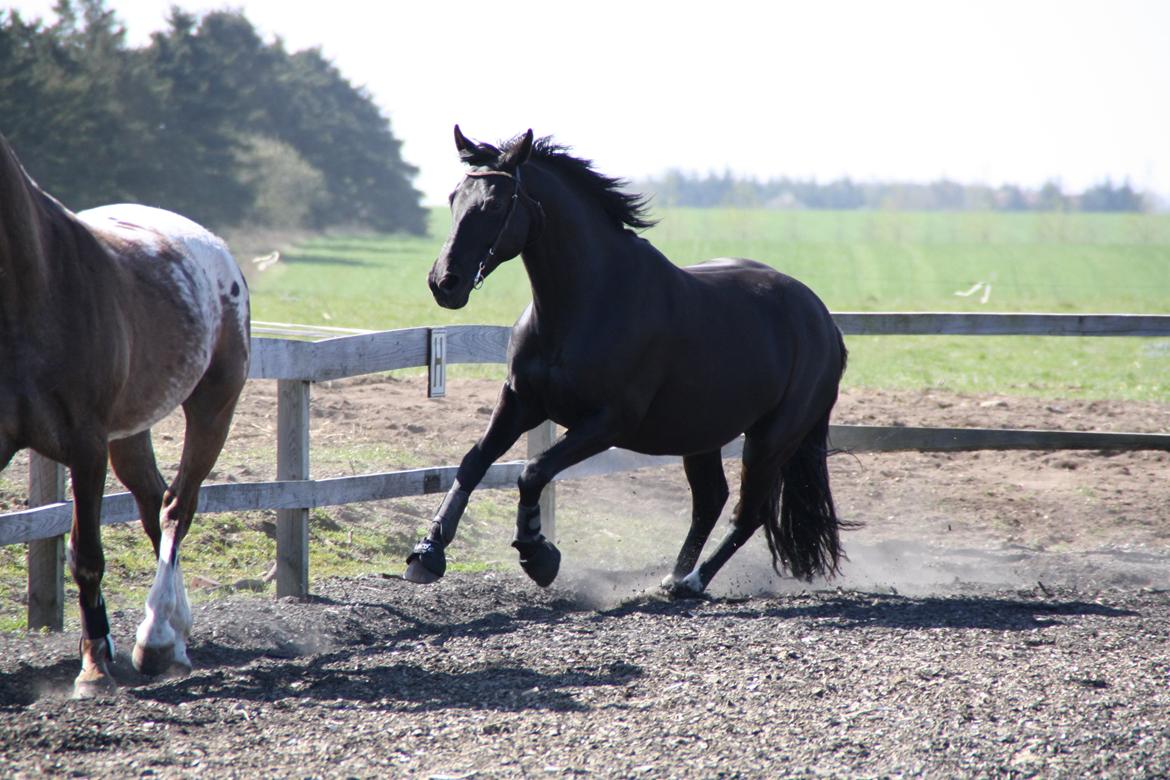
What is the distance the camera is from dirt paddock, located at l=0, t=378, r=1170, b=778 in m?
3.46

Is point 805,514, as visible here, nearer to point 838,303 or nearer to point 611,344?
point 611,344

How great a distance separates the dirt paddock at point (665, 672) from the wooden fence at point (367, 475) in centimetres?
40

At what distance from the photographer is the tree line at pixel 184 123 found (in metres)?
39.1

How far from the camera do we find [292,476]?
603 cm

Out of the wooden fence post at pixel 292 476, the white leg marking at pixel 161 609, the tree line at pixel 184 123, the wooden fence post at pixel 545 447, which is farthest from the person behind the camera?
the tree line at pixel 184 123

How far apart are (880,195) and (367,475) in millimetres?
175256

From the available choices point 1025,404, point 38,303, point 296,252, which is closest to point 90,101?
point 296,252

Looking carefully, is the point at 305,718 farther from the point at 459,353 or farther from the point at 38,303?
the point at 459,353

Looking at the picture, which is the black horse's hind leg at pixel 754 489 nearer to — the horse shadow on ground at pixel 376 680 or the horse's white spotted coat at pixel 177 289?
the horse shadow on ground at pixel 376 680

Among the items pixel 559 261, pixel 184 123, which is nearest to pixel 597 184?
pixel 559 261

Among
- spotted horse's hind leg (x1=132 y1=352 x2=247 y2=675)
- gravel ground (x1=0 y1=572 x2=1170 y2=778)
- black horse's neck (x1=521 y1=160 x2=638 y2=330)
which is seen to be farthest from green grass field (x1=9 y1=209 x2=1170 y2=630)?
black horse's neck (x1=521 y1=160 x2=638 y2=330)

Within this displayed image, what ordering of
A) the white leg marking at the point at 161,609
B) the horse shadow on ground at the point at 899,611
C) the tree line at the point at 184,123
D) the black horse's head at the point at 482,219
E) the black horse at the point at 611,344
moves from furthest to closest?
the tree line at the point at 184,123, the horse shadow on ground at the point at 899,611, the black horse at the point at 611,344, the black horse's head at the point at 482,219, the white leg marking at the point at 161,609

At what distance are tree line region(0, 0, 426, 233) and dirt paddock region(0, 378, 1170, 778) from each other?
101 feet

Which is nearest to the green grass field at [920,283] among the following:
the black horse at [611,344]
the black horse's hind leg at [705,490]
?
the black horse's hind leg at [705,490]
